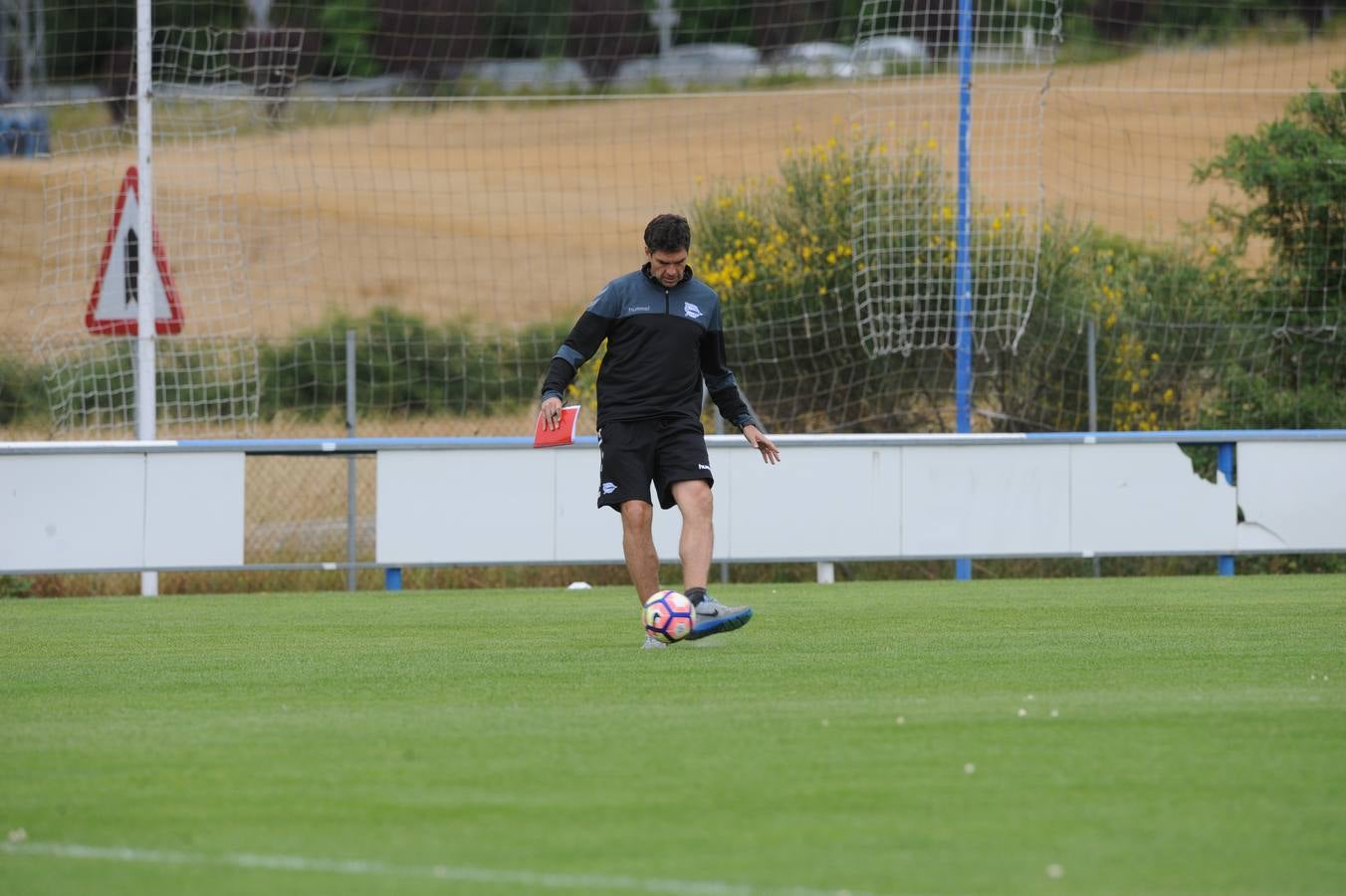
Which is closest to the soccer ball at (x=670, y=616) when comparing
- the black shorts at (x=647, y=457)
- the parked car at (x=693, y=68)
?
the black shorts at (x=647, y=457)

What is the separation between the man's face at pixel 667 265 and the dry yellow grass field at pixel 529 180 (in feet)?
80.9

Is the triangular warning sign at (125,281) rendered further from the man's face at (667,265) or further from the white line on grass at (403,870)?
the white line on grass at (403,870)

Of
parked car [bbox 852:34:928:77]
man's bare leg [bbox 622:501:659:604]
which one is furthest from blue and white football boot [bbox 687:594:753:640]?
parked car [bbox 852:34:928:77]

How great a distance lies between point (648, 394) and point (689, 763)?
3910 millimetres

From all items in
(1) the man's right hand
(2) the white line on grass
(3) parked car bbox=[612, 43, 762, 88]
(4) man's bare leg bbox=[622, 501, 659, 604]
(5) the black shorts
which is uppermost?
(3) parked car bbox=[612, 43, 762, 88]

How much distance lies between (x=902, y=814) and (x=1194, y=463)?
11769mm

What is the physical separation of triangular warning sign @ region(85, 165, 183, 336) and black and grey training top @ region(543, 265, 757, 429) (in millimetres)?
7403

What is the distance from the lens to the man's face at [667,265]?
30.6ft

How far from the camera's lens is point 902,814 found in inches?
196

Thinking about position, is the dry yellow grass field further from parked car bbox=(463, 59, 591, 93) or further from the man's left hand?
the man's left hand

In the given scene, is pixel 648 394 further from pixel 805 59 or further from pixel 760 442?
pixel 805 59

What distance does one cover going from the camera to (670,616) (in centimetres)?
892

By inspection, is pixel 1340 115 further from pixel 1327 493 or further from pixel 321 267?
pixel 321 267

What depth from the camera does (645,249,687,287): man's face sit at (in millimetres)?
9312
